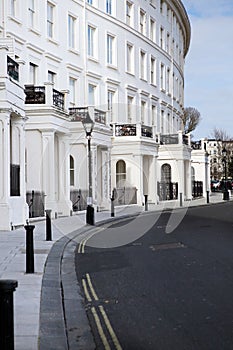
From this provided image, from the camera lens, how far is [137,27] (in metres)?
43.3

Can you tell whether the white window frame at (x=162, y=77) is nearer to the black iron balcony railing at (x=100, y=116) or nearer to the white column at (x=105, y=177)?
the black iron balcony railing at (x=100, y=116)

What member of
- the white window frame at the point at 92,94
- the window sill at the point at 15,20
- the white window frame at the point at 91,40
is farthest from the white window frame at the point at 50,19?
the white window frame at the point at 92,94

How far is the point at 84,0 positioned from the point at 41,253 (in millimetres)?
25372

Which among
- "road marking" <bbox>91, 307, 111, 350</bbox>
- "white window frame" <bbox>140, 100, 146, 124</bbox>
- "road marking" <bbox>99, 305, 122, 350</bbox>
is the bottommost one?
"road marking" <bbox>91, 307, 111, 350</bbox>

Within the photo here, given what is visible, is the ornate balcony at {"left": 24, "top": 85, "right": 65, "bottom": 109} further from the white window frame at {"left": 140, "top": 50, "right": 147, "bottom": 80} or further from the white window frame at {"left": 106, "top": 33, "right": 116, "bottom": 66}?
the white window frame at {"left": 140, "top": 50, "right": 147, "bottom": 80}

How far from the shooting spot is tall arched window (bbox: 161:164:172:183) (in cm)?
4512

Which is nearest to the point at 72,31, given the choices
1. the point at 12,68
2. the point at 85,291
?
the point at 12,68

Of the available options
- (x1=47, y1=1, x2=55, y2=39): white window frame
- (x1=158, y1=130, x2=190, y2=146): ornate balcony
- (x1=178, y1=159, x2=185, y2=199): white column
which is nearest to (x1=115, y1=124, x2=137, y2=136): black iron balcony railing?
(x1=158, y1=130, x2=190, y2=146): ornate balcony

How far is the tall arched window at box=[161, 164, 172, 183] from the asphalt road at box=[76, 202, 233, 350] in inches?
1122

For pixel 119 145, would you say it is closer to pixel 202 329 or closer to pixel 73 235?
pixel 73 235

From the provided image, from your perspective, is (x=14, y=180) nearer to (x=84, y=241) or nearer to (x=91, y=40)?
(x=84, y=241)

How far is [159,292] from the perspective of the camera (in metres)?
8.66

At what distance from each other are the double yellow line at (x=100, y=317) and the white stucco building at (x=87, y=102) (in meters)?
9.96

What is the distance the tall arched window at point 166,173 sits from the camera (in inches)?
1777
